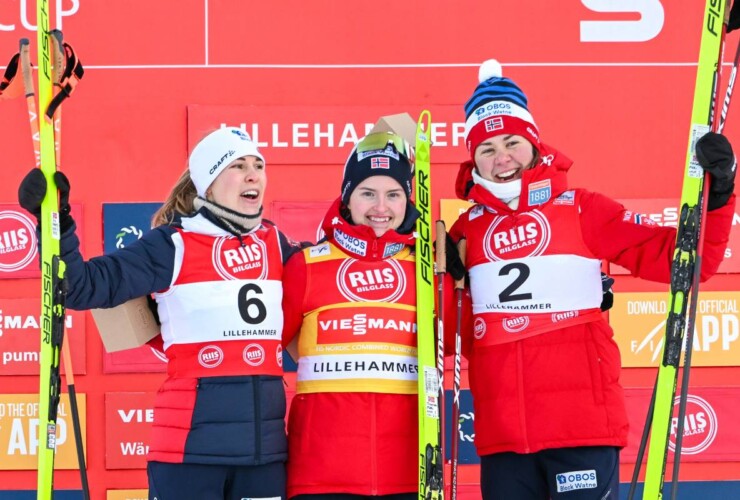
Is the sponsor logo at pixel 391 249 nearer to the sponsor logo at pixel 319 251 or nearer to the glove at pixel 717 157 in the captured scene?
the sponsor logo at pixel 319 251

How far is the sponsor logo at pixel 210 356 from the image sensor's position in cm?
313

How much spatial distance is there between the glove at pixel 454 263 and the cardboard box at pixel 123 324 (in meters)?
0.98

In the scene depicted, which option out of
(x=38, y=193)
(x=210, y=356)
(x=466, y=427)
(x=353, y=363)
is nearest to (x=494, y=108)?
(x=353, y=363)

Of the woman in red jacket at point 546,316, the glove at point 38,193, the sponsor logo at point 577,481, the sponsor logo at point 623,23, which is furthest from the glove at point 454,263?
the sponsor logo at point 623,23

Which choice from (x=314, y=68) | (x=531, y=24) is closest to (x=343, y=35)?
(x=314, y=68)

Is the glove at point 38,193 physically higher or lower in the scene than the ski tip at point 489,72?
lower

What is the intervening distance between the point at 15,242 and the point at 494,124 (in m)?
2.34

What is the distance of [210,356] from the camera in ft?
10.3

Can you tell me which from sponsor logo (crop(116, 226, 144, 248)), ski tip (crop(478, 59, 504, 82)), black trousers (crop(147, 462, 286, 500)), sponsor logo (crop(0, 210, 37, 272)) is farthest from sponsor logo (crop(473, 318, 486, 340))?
sponsor logo (crop(0, 210, 37, 272))

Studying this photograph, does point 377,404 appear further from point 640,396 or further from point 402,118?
point 640,396

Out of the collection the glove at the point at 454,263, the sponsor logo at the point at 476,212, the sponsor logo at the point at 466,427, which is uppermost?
the sponsor logo at the point at 476,212

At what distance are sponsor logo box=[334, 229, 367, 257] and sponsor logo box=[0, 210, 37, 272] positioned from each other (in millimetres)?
1891

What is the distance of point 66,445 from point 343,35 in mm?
2192

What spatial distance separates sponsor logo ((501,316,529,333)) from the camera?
3.12 m
